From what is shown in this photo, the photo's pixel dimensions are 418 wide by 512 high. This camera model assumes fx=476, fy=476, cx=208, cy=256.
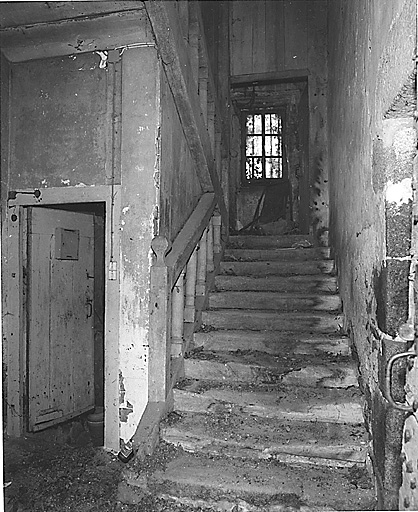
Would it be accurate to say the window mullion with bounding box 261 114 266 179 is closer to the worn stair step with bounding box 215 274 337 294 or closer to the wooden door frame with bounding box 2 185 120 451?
the worn stair step with bounding box 215 274 337 294

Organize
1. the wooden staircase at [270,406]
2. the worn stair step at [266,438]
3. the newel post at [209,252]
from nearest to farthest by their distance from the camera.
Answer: the wooden staircase at [270,406] → the worn stair step at [266,438] → the newel post at [209,252]

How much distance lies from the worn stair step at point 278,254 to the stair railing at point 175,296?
1.98 ft

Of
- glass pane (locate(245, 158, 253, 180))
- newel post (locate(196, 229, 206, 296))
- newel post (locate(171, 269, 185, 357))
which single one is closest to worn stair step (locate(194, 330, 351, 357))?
newel post (locate(171, 269, 185, 357))

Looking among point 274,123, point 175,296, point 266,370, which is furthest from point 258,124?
point 266,370

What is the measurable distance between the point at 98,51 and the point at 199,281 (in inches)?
77.0

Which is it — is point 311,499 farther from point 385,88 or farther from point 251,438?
point 385,88

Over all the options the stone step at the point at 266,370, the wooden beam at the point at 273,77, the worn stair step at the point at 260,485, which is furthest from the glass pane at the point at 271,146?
the worn stair step at the point at 260,485

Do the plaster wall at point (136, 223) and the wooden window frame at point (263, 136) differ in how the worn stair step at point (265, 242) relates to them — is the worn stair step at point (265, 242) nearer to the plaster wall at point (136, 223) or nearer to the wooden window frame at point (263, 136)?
the plaster wall at point (136, 223)

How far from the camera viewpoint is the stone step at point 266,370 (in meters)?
3.14

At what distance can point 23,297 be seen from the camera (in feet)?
12.9

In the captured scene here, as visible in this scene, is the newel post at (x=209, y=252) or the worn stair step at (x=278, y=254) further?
the worn stair step at (x=278, y=254)

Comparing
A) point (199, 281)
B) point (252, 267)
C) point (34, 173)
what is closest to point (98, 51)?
point (34, 173)

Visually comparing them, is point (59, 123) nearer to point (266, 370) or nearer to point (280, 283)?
point (280, 283)

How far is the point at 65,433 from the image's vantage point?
4375mm
